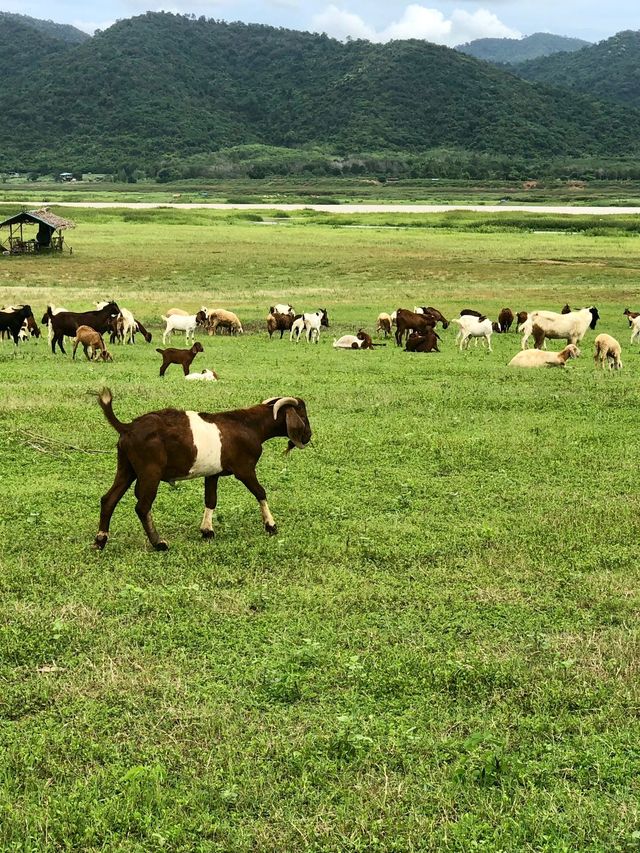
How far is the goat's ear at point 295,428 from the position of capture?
10078mm

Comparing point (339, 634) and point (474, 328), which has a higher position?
point (474, 328)

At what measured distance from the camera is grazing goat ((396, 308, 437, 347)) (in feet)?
91.9

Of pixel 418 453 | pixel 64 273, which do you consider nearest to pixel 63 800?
pixel 418 453

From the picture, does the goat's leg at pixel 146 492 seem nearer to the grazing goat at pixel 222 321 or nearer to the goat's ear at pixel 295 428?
the goat's ear at pixel 295 428

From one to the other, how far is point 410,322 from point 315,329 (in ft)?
10.7

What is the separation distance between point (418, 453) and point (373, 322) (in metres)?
21.3

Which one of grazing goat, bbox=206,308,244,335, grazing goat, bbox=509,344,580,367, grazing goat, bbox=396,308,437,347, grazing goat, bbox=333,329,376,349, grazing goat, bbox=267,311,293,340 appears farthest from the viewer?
grazing goat, bbox=206,308,244,335

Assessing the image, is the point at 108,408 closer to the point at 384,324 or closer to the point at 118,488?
the point at 118,488

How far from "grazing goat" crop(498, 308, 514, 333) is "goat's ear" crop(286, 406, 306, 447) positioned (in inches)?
896

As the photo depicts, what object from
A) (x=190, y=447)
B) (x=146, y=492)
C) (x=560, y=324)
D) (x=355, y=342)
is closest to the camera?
(x=146, y=492)

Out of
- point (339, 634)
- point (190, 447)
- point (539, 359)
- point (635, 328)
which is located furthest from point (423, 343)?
point (339, 634)

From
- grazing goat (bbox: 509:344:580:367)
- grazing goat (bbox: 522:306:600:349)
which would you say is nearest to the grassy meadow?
grazing goat (bbox: 509:344:580:367)

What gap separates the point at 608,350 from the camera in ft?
73.3

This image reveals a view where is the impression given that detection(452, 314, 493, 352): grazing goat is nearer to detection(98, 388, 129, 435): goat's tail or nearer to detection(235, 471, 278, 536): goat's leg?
detection(235, 471, 278, 536): goat's leg
